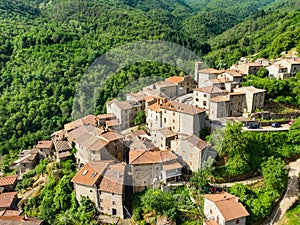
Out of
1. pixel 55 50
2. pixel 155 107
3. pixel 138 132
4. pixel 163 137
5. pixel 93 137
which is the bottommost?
pixel 138 132

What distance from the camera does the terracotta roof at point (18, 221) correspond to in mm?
22641

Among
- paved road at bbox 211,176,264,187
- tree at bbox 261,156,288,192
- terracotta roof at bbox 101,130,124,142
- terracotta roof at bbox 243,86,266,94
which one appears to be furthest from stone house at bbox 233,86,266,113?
terracotta roof at bbox 101,130,124,142

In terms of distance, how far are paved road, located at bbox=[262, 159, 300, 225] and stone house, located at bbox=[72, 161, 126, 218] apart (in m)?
10.9

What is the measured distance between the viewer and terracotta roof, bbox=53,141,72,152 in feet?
99.8

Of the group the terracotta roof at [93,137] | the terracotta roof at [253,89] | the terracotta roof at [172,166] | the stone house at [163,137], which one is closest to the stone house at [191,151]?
the terracotta roof at [172,166]

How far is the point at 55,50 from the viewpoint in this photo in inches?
2359

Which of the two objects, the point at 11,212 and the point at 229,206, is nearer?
the point at 229,206

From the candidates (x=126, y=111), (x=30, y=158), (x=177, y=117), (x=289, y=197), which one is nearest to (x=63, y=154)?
(x=30, y=158)

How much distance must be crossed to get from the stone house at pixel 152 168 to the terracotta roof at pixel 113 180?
105 centimetres

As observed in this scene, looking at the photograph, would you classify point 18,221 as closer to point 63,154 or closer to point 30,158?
point 63,154

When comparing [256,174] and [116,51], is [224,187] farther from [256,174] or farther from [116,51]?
[116,51]

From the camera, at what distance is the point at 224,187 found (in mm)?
22328

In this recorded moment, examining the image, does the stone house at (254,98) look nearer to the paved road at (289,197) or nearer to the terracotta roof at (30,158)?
the paved road at (289,197)

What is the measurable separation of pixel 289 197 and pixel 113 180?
13.8 metres
